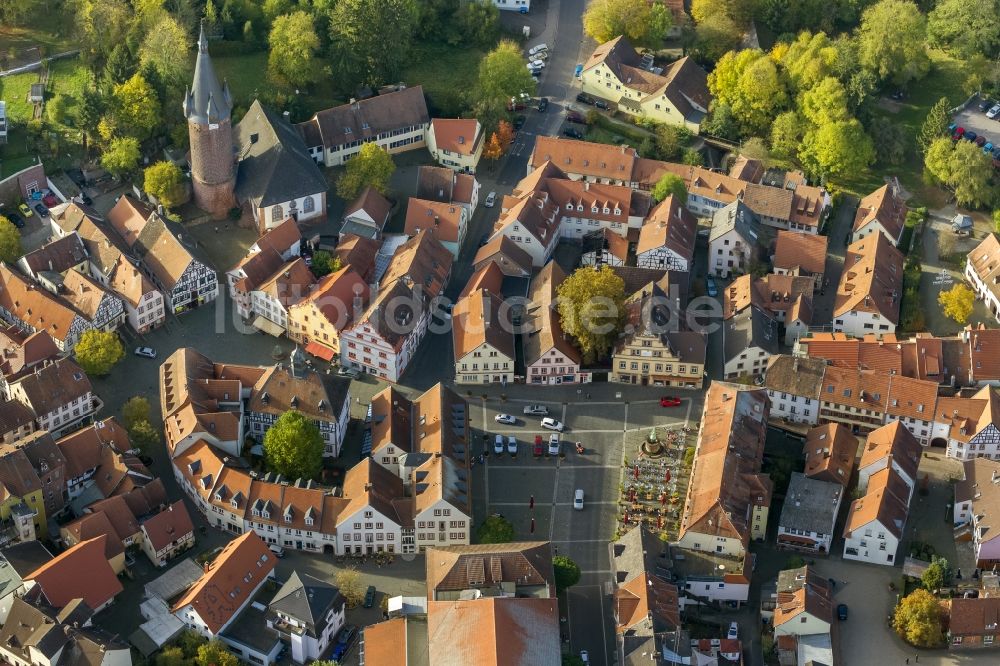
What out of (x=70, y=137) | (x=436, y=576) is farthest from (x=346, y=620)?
(x=70, y=137)

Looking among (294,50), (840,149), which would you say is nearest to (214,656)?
(294,50)

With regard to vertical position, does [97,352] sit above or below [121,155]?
below

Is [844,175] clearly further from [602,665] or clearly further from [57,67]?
[57,67]

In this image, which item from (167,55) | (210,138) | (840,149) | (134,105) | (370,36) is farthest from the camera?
(370,36)

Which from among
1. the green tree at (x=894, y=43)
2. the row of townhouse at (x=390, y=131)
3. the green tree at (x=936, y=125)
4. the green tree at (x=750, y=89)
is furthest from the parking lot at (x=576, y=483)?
the green tree at (x=894, y=43)

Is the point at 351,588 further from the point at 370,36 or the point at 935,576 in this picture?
the point at 370,36

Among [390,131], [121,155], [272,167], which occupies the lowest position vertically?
[390,131]
